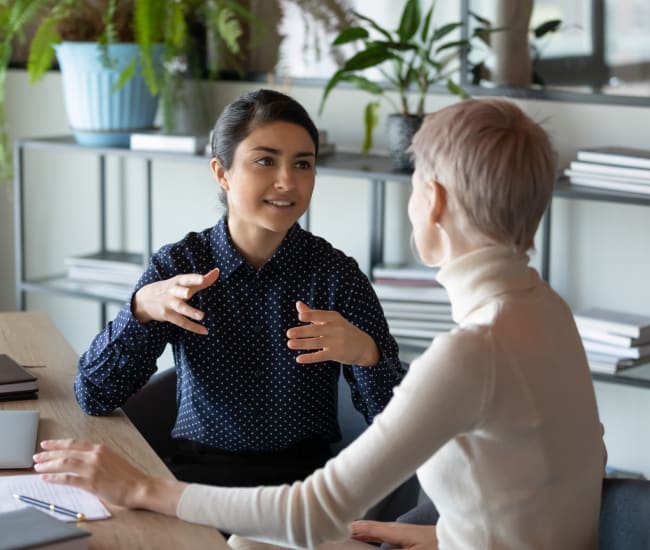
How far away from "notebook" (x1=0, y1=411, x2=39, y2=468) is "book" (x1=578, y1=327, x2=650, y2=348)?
153 cm

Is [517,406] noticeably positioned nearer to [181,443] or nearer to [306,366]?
[306,366]

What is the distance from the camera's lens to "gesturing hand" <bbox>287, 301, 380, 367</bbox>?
1.73 meters

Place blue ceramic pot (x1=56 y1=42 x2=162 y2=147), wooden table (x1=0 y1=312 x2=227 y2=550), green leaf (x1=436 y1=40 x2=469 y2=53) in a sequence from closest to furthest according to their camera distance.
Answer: wooden table (x1=0 y1=312 x2=227 y2=550) < green leaf (x1=436 y1=40 x2=469 y2=53) < blue ceramic pot (x1=56 y1=42 x2=162 y2=147)

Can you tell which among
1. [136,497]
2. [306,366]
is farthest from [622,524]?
[306,366]

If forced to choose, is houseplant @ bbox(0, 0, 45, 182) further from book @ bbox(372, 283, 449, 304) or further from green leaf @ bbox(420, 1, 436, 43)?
book @ bbox(372, 283, 449, 304)

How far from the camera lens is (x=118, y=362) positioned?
197cm

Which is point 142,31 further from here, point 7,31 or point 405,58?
point 405,58

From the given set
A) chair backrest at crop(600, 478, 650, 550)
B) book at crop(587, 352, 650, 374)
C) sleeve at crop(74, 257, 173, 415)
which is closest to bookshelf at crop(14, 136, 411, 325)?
book at crop(587, 352, 650, 374)

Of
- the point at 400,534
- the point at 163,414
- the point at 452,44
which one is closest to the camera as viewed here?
the point at 400,534

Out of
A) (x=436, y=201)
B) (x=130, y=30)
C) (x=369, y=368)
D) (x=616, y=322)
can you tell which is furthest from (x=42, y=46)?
(x=436, y=201)

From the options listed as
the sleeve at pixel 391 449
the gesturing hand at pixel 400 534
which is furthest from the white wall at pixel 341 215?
the sleeve at pixel 391 449

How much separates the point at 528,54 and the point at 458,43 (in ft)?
0.71

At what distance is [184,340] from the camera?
2057 millimetres

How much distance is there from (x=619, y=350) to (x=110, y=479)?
1.69 meters
